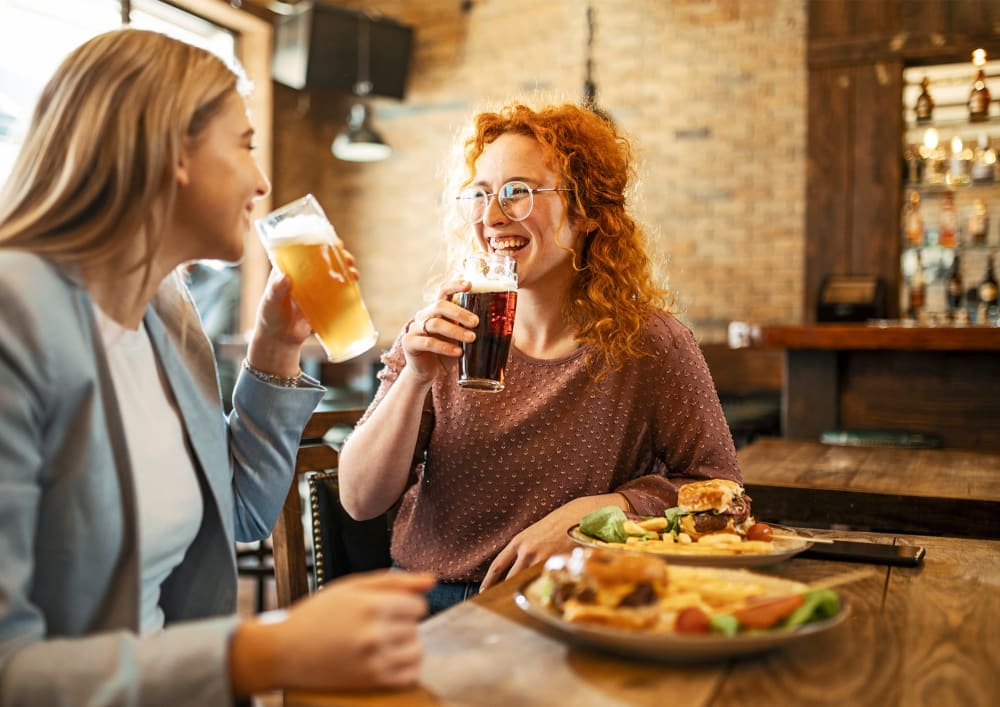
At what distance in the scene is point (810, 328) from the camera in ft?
12.1

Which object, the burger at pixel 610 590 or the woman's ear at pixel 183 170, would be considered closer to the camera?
the burger at pixel 610 590

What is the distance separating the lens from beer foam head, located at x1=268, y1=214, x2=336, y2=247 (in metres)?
1.32

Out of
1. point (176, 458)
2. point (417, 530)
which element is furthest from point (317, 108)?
point (176, 458)

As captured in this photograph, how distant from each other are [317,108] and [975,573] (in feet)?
22.2

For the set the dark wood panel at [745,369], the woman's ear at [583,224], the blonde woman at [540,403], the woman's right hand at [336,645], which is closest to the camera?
the woman's right hand at [336,645]

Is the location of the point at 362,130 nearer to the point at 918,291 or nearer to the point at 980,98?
the point at 918,291

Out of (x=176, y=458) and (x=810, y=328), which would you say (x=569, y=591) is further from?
(x=810, y=328)

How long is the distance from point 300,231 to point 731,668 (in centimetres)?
81

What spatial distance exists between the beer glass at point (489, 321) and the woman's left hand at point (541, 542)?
0.79 ft

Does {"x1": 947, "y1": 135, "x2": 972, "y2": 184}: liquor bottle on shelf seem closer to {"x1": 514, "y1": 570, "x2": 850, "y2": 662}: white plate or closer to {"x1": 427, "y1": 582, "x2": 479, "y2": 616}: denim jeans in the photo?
{"x1": 427, "y1": 582, "x2": 479, "y2": 616}: denim jeans

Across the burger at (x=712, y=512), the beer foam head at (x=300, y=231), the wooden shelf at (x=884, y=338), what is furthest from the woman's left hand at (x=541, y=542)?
the wooden shelf at (x=884, y=338)

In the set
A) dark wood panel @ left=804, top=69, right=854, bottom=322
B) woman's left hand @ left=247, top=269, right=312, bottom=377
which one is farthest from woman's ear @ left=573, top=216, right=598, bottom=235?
dark wood panel @ left=804, top=69, right=854, bottom=322

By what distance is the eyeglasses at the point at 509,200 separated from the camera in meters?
1.81

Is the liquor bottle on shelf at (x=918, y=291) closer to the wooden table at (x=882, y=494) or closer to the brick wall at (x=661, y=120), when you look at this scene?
the brick wall at (x=661, y=120)
